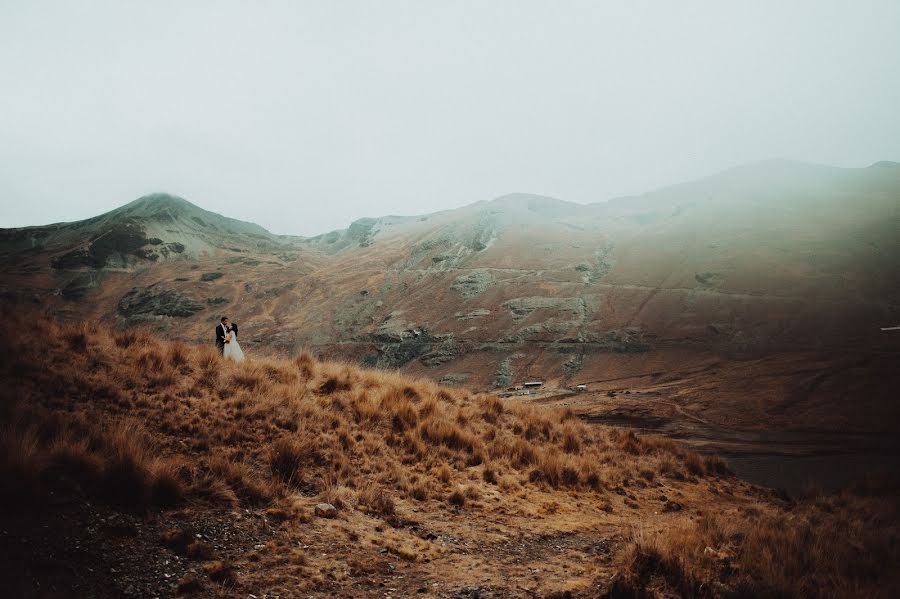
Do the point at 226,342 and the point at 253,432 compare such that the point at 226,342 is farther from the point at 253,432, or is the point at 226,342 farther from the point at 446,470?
the point at 446,470

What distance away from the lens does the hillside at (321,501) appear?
13.1ft

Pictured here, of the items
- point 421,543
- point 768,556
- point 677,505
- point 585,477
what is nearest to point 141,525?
point 421,543

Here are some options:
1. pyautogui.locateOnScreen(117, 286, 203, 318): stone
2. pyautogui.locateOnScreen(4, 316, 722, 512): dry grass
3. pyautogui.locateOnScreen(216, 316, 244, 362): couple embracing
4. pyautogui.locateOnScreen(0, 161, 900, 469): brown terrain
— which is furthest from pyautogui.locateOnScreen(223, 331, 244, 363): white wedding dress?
pyautogui.locateOnScreen(117, 286, 203, 318): stone

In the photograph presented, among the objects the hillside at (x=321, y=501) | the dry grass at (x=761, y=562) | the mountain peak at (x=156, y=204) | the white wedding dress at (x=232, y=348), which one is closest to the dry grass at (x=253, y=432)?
the hillside at (x=321, y=501)

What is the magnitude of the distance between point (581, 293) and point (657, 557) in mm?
44635

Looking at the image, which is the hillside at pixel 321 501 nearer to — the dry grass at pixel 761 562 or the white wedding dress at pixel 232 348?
the dry grass at pixel 761 562

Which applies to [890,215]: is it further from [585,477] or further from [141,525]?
[141,525]

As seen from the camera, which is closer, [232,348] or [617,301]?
[232,348]

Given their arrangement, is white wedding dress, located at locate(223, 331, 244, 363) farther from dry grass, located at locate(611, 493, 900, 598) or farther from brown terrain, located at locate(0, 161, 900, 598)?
dry grass, located at locate(611, 493, 900, 598)

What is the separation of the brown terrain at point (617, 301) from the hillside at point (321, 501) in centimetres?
609

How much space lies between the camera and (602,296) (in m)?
45.8

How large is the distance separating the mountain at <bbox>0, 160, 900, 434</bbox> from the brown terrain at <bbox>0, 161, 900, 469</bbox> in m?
0.22

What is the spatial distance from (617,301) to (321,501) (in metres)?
42.5

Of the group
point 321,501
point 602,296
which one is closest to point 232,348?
point 321,501
